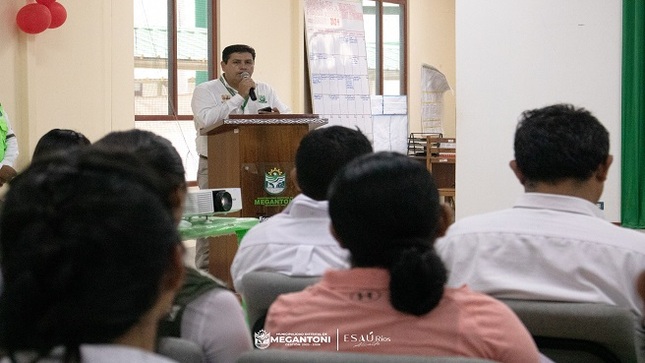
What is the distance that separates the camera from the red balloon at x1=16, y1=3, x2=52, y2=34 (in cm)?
653

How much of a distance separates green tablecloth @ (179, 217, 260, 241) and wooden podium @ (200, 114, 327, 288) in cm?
100

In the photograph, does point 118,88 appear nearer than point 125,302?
No

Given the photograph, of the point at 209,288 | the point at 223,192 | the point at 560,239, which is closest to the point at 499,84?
Answer: the point at 223,192

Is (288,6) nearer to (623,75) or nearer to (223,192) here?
(623,75)

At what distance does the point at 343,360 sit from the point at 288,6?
8.41m

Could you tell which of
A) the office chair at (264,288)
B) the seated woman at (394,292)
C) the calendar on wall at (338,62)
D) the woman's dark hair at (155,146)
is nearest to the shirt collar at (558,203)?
the office chair at (264,288)

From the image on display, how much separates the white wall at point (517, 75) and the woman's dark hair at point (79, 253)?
17.3 feet

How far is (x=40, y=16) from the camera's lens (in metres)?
6.55

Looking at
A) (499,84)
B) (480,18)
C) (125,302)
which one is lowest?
(125,302)

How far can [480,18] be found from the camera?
633 cm

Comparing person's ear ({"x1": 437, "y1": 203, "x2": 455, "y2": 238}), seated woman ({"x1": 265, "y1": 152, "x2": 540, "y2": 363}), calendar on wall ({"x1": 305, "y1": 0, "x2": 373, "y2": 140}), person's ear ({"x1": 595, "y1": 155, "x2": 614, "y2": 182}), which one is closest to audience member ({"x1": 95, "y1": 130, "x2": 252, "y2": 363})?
seated woman ({"x1": 265, "y1": 152, "x2": 540, "y2": 363})

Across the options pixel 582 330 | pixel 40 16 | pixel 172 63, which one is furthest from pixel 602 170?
pixel 172 63

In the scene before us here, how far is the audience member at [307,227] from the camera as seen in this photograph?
2244 millimetres

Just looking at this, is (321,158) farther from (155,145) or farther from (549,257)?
(549,257)
